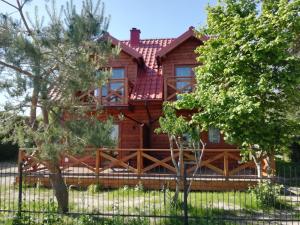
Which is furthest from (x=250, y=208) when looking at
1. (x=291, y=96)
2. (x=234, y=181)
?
(x=291, y=96)

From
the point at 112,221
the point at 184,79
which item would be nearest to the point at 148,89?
the point at 184,79

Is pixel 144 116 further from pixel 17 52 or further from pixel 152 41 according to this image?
pixel 17 52

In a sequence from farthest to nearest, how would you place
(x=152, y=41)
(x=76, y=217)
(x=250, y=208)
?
(x=152, y=41) < (x=250, y=208) < (x=76, y=217)

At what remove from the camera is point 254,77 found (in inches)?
340

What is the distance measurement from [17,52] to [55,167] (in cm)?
291

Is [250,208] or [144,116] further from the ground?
Result: [144,116]

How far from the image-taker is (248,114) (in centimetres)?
825

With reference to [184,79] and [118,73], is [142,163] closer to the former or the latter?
[184,79]

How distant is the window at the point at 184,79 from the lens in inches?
517

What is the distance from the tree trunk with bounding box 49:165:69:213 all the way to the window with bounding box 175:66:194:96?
6.82m

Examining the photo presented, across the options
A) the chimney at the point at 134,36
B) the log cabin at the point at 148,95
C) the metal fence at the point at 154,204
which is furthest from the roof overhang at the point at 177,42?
the metal fence at the point at 154,204

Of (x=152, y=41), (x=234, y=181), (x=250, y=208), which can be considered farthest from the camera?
(x=152, y=41)

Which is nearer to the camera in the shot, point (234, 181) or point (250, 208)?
point (250, 208)

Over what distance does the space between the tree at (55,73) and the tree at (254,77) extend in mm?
3452
